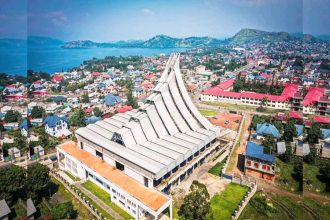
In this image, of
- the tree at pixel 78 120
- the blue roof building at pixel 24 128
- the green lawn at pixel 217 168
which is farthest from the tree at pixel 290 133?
the blue roof building at pixel 24 128

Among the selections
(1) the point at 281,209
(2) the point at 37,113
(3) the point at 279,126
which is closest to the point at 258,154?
(1) the point at 281,209

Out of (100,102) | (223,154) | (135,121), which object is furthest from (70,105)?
(223,154)

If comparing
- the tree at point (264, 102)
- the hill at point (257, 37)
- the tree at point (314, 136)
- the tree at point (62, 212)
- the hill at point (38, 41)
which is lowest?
the tree at point (62, 212)

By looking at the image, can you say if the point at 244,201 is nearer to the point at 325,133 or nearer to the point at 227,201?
the point at 227,201

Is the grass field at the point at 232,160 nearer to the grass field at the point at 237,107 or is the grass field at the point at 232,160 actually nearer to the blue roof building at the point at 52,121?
the grass field at the point at 237,107

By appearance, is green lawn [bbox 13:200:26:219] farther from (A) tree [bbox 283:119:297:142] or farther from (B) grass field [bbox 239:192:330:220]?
(A) tree [bbox 283:119:297:142]
